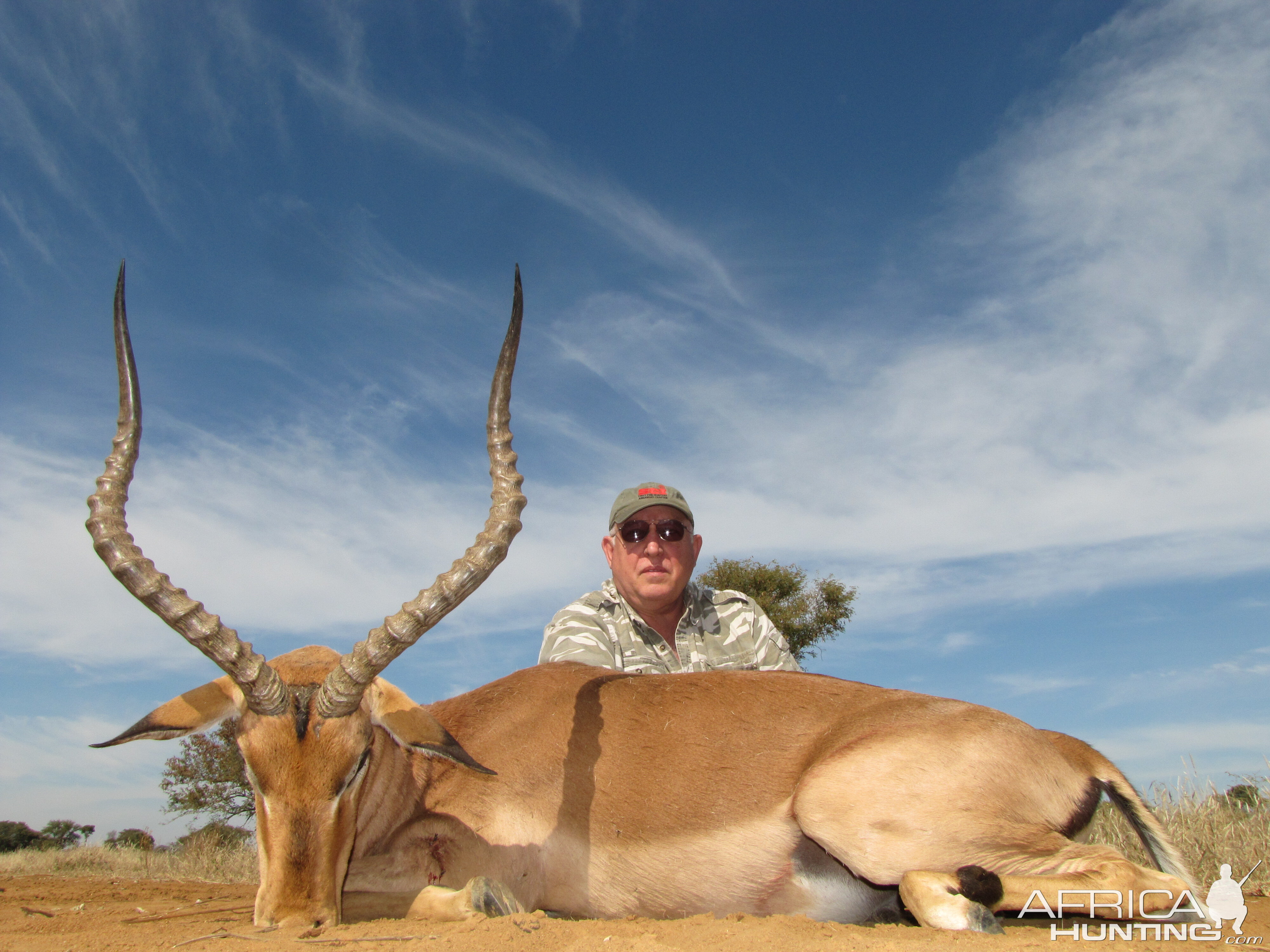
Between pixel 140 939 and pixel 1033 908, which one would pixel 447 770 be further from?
pixel 1033 908

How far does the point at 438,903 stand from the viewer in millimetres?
4320

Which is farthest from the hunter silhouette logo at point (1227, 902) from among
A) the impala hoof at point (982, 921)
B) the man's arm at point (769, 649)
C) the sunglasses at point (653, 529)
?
the sunglasses at point (653, 529)

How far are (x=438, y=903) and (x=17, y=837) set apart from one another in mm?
18935

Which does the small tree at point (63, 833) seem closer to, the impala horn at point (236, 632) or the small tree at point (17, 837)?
the small tree at point (17, 837)

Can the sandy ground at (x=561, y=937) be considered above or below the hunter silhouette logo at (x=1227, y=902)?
below

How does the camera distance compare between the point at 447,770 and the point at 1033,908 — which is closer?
the point at 1033,908

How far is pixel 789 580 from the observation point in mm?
23469

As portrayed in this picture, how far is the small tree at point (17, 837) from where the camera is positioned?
17859 mm

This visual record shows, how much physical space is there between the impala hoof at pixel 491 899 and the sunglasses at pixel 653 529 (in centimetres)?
375

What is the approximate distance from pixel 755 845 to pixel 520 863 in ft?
3.89

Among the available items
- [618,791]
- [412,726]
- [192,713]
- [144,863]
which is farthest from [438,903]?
[144,863]

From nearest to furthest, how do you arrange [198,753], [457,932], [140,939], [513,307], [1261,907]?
[457,932] < [140,939] < [513,307] < [1261,907] < [198,753]

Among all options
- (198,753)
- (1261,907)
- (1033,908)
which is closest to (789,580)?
(198,753)

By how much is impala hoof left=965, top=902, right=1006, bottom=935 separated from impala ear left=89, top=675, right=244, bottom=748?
11.0 ft
